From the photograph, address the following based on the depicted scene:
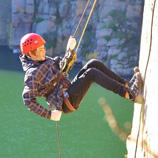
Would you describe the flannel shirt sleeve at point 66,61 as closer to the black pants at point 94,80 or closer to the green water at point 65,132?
the black pants at point 94,80

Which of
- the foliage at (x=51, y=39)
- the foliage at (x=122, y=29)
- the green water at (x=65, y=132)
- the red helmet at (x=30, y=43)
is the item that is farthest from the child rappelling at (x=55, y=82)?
the foliage at (x=51, y=39)

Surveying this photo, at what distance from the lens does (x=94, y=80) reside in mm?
2879

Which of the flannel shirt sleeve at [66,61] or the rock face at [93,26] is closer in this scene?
the flannel shirt sleeve at [66,61]

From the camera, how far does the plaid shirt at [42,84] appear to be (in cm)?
275

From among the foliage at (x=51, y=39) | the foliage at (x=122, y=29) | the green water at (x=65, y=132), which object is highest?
the foliage at (x=122, y=29)

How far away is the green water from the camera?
6.72 metres

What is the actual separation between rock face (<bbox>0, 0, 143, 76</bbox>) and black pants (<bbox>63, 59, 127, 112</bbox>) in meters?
8.90

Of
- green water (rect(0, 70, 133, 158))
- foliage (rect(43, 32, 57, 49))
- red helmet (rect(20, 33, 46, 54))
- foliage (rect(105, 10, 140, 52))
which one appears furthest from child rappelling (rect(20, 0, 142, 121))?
foliage (rect(43, 32, 57, 49))

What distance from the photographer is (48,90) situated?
2.94 meters

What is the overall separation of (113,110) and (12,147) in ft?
10.2

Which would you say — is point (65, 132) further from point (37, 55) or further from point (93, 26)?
point (93, 26)

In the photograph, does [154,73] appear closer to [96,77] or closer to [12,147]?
[96,77]

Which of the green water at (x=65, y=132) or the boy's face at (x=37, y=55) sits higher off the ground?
the boy's face at (x=37, y=55)

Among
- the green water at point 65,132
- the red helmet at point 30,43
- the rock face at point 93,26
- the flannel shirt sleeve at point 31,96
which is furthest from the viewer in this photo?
the rock face at point 93,26
